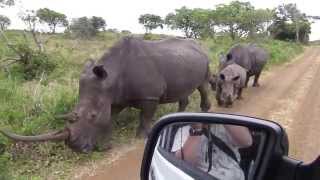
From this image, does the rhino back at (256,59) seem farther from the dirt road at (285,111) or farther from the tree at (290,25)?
the tree at (290,25)

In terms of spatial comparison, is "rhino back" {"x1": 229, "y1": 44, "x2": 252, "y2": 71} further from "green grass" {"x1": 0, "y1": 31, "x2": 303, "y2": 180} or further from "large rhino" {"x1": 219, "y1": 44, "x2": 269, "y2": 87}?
"green grass" {"x1": 0, "y1": 31, "x2": 303, "y2": 180}

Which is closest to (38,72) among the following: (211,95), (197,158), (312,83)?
(211,95)

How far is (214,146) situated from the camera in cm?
237

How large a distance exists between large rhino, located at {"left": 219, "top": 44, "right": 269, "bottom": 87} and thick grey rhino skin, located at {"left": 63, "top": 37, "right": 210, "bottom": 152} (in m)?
4.14

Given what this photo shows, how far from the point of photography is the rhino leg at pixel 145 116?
915cm

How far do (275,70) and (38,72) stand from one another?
37.3 ft

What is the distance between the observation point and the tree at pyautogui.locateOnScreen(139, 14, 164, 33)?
55.5m

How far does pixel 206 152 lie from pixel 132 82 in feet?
21.6

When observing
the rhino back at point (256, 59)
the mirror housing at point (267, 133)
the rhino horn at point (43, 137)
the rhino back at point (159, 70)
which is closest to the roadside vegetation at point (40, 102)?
the rhino horn at point (43, 137)

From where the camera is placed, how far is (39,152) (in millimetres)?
7840

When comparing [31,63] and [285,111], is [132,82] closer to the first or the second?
[285,111]

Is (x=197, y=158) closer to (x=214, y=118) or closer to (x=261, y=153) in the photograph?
(x=214, y=118)

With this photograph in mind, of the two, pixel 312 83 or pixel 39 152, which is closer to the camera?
pixel 39 152

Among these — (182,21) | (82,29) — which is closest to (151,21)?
(182,21)
